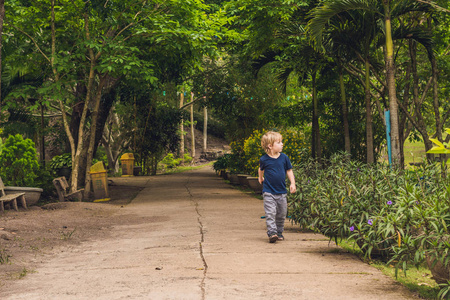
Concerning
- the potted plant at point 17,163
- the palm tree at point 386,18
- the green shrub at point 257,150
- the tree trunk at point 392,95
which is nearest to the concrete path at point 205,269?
the tree trunk at point 392,95

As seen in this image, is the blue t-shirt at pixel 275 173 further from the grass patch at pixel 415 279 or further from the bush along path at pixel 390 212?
the grass patch at pixel 415 279

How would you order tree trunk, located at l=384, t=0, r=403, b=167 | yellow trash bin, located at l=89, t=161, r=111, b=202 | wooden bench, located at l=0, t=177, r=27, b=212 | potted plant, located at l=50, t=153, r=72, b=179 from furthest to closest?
potted plant, located at l=50, t=153, r=72, b=179
yellow trash bin, located at l=89, t=161, r=111, b=202
wooden bench, located at l=0, t=177, r=27, b=212
tree trunk, located at l=384, t=0, r=403, b=167

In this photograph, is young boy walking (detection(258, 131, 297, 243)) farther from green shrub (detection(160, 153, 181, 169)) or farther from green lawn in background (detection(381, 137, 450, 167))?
green shrub (detection(160, 153, 181, 169))

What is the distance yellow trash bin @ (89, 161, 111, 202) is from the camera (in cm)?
1466

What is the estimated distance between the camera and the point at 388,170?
627cm

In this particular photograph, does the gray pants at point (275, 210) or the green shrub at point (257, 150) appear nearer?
the gray pants at point (275, 210)

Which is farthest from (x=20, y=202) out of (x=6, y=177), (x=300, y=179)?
(x=300, y=179)

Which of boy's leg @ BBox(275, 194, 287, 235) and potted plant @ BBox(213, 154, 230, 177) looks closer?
boy's leg @ BBox(275, 194, 287, 235)

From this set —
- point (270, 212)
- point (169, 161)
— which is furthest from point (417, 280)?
point (169, 161)

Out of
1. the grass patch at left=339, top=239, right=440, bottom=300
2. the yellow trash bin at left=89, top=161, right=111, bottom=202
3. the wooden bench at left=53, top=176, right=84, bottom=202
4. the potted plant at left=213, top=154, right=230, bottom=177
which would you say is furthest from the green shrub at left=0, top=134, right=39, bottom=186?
the potted plant at left=213, top=154, right=230, bottom=177

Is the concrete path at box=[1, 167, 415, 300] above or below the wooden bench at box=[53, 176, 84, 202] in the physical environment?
below

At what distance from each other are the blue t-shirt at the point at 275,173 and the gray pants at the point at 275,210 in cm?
9

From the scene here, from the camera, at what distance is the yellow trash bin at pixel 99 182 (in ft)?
48.1

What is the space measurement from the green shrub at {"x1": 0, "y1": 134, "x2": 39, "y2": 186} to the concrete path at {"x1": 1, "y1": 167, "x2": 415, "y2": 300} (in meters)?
5.13
